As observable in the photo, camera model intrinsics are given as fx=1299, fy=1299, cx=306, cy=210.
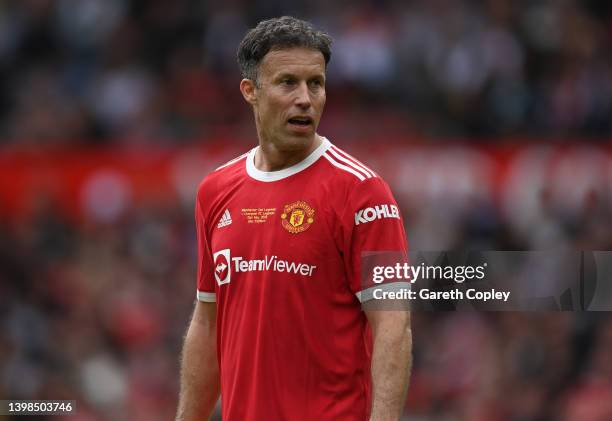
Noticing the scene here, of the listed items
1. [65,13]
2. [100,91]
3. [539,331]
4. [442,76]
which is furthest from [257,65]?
[65,13]

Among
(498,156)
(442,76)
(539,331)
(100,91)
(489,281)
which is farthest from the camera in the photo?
(100,91)

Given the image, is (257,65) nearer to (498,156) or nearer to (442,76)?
(498,156)

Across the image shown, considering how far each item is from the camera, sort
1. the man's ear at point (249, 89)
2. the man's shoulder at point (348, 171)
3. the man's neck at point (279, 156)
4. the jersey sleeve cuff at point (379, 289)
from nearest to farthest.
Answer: the jersey sleeve cuff at point (379, 289)
the man's shoulder at point (348, 171)
the man's neck at point (279, 156)
the man's ear at point (249, 89)

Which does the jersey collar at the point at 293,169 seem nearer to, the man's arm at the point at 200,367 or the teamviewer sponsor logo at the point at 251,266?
the teamviewer sponsor logo at the point at 251,266

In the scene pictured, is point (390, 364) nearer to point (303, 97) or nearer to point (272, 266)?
point (272, 266)

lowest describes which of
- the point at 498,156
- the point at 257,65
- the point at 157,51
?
the point at 257,65

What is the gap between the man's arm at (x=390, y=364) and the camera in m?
4.79

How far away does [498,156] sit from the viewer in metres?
11.8

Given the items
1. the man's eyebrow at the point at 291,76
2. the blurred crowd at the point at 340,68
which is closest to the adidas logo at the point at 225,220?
the man's eyebrow at the point at 291,76

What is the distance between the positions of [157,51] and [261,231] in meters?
10.2

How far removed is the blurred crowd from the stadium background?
0.08 ft

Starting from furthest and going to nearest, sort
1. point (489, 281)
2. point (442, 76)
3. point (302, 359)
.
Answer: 1. point (442, 76)
2. point (489, 281)
3. point (302, 359)

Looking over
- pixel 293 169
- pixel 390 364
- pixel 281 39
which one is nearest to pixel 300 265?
pixel 293 169

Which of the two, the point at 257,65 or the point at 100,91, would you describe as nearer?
the point at 257,65
